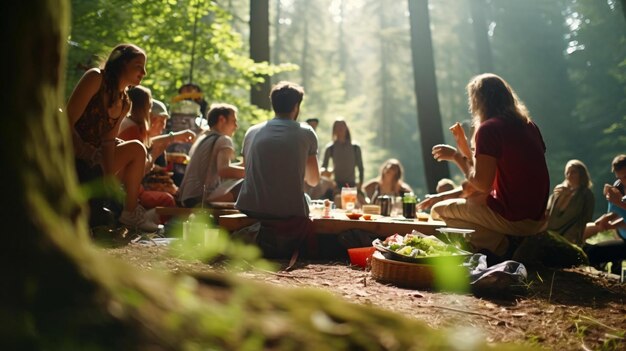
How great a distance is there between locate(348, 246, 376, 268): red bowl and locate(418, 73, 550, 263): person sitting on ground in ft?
3.05

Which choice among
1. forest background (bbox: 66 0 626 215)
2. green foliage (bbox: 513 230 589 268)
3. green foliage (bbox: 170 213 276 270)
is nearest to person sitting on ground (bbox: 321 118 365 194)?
forest background (bbox: 66 0 626 215)

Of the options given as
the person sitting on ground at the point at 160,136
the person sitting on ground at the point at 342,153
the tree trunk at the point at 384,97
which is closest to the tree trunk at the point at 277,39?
the tree trunk at the point at 384,97

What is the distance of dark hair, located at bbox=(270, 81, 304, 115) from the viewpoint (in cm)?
550

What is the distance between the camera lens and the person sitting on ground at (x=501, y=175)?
→ 4945 mm

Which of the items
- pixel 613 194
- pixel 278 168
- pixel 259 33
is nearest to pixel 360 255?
pixel 278 168

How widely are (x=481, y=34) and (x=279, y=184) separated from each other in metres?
24.6

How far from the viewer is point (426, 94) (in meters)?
13.4

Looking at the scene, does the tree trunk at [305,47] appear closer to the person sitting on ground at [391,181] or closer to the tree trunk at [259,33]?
the tree trunk at [259,33]

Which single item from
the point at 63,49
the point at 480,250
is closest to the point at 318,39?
the point at 480,250

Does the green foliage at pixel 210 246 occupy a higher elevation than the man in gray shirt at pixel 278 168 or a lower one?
lower

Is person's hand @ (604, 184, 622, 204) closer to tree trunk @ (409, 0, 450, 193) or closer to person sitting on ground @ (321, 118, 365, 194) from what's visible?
person sitting on ground @ (321, 118, 365, 194)

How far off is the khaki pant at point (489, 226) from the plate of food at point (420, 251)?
0.83m

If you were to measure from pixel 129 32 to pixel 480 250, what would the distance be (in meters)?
7.23

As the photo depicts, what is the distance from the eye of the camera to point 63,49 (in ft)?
5.30
